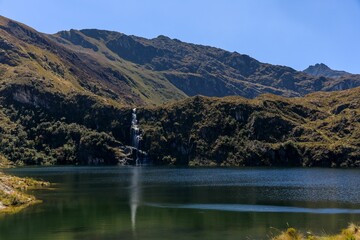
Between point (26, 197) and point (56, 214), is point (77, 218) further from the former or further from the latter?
point (26, 197)

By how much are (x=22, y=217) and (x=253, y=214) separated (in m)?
41.9

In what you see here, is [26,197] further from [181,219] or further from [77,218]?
[181,219]

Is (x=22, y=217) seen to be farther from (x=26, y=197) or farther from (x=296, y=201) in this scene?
(x=296, y=201)

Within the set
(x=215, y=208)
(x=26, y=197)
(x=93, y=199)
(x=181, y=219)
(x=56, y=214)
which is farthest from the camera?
(x=93, y=199)

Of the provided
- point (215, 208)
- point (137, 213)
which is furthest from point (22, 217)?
point (215, 208)

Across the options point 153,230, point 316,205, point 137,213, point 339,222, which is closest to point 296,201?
point 316,205

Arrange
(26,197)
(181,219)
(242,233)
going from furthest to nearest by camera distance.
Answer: (26,197), (181,219), (242,233)

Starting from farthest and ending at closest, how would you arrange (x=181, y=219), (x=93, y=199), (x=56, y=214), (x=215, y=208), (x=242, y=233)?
(x=93, y=199), (x=215, y=208), (x=56, y=214), (x=181, y=219), (x=242, y=233)

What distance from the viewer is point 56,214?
8156 cm

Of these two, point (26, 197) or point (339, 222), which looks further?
point (26, 197)

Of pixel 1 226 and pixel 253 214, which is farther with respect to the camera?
pixel 253 214

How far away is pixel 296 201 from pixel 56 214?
2095 inches

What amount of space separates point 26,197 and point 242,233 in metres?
57.2

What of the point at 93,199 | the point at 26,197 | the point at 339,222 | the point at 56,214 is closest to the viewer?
the point at 339,222
